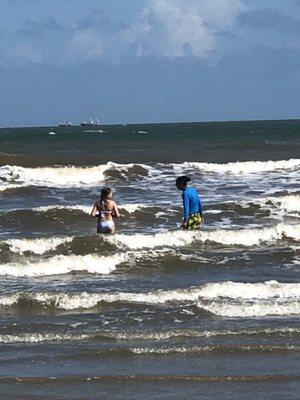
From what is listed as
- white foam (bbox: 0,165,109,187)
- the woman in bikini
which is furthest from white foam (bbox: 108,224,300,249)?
white foam (bbox: 0,165,109,187)

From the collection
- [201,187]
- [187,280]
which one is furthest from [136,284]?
[201,187]

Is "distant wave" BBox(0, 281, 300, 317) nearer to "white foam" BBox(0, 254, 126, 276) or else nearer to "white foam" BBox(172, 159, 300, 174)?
"white foam" BBox(0, 254, 126, 276)

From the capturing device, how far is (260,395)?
22.3ft

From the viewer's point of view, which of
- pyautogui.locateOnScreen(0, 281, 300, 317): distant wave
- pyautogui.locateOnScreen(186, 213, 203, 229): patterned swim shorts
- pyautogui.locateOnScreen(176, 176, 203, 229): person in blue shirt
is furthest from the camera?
pyautogui.locateOnScreen(186, 213, 203, 229): patterned swim shorts

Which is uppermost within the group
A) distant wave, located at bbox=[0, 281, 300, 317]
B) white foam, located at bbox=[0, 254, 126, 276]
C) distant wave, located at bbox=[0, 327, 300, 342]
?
white foam, located at bbox=[0, 254, 126, 276]

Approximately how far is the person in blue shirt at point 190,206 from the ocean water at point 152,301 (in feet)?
1.76

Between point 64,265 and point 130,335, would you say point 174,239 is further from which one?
point 130,335

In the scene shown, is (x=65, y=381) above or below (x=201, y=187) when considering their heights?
below

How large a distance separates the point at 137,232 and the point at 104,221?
9.40ft

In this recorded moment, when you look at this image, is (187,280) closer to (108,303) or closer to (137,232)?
(108,303)

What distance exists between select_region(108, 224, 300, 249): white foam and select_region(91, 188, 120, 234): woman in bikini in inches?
14.8

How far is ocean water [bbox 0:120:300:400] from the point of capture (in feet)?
23.9

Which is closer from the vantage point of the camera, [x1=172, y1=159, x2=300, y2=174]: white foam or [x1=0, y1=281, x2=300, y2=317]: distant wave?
[x1=0, y1=281, x2=300, y2=317]: distant wave

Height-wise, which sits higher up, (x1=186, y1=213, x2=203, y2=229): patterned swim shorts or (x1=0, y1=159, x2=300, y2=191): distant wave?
(x1=0, y1=159, x2=300, y2=191): distant wave
